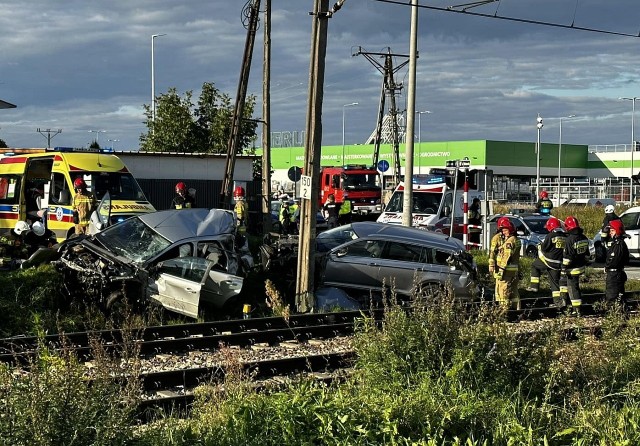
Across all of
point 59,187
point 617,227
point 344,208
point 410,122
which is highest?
point 410,122

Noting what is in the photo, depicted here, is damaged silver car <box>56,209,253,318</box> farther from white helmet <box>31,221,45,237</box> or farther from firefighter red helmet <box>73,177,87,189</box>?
white helmet <box>31,221,45,237</box>

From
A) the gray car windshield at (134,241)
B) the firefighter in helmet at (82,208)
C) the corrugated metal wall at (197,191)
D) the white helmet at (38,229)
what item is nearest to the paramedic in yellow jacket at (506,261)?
the gray car windshield at (134,241)

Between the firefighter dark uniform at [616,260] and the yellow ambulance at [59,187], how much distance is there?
10.2m

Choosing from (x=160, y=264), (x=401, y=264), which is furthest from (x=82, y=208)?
(x=401, y=264)

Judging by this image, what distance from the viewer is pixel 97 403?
5.66 metres

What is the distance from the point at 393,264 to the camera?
1569 centimetres

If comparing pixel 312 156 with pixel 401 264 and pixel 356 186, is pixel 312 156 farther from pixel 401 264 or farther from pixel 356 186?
pixel 356 186

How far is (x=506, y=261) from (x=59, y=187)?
10.8 metres

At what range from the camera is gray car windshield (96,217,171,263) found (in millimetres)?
14016

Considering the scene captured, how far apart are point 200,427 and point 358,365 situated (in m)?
2.34

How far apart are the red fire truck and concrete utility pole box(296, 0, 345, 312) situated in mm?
25678

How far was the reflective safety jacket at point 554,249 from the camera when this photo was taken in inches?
614

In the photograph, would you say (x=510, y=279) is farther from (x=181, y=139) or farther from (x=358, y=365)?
(x=181, y=139)

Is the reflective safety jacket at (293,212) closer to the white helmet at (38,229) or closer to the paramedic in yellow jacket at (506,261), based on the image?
the white helmet at (38,229)
